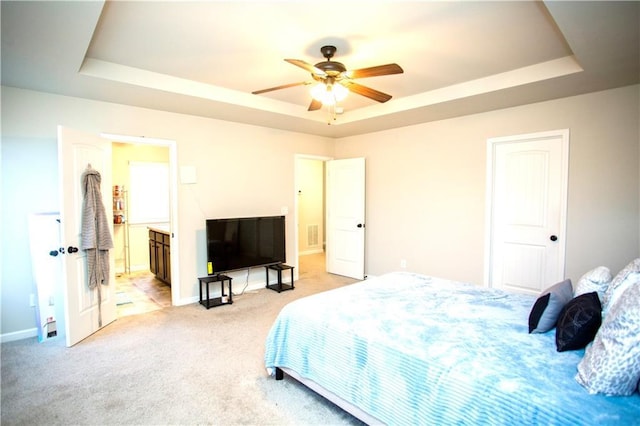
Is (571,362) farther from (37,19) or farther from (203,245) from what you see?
(203,245)

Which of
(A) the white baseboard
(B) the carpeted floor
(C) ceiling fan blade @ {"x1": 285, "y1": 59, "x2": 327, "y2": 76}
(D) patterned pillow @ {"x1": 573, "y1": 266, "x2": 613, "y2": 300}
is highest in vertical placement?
(C) ceiling fan blade @ {"x1": 285, "y1": 59, "x2": 327, "y2": 76}

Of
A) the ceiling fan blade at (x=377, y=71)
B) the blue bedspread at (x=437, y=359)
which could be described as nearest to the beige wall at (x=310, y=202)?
the blue bedspread at (x=437, y=359)

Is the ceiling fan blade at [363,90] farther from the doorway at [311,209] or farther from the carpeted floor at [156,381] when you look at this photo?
the doorway at [311,209]

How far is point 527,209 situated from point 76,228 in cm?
496

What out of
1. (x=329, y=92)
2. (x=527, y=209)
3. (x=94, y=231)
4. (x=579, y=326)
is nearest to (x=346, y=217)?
(x=527, y=209)

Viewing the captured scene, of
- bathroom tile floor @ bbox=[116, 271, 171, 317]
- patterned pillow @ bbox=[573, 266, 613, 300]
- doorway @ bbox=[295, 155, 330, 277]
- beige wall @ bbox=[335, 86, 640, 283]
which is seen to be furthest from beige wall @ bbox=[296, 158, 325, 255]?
patterned pillow @ bbox=[573, 266, 613, 300]

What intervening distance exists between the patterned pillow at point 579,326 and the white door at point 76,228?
151 inches

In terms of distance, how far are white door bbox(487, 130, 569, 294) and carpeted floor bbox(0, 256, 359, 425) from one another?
3.07m

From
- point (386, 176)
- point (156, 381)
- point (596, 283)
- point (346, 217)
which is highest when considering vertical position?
point (386, 176)

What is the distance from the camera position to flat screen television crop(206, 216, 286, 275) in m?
4.37

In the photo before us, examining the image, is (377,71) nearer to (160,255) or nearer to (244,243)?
(244,243)

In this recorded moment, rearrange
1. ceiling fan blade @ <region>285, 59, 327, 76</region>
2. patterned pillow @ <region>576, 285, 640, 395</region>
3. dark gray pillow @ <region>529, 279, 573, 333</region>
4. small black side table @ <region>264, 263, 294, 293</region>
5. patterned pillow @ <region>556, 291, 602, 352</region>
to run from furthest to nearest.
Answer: small black side table @ <region>264, 263, 294, 293</region> → ceiling fan blade @ <region>285, 59, 327, 76</region> → dark gray pillow @ <region>529, 279, 573, 333</region> → patterned pillow @ <region>556, 291, 602, 352</region> → patterned pillow @ <region>576, 285, 640, 395</region>

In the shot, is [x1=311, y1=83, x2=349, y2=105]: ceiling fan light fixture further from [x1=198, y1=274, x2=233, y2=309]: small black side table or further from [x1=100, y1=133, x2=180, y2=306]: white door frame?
[x1=198, y1=274, x2=233, y2=309]: small black side table

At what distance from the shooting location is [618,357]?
133 cm
